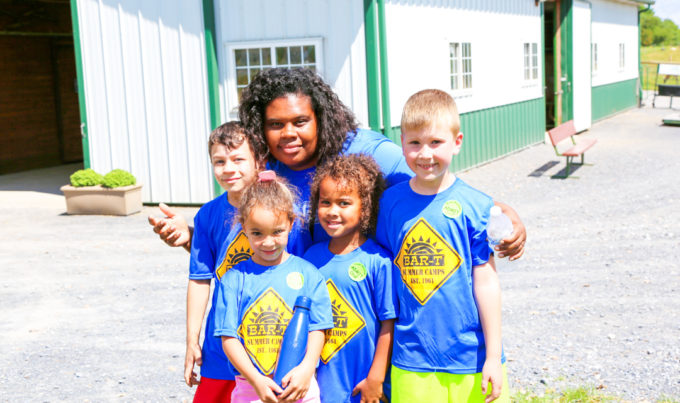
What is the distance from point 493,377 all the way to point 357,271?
578 mm

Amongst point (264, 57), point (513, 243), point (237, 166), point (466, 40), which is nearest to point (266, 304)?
point (237, 166)

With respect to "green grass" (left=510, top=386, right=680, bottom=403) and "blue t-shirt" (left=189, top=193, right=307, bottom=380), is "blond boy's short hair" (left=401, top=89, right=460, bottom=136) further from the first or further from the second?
"green grass" (left=510, top=386, right=680, bottom=403)

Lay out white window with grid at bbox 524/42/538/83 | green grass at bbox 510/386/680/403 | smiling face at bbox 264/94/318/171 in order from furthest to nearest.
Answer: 1. white window with grid at bbox 524/42/538/83
2. green grass at bbox 510/386/680/403
3. smiling face at bbox 264/94/318/171

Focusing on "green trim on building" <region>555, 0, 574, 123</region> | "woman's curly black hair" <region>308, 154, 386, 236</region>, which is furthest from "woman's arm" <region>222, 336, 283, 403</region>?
"green trim on building" <region>555, 0, 574, 123</region>

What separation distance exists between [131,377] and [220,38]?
7.14m

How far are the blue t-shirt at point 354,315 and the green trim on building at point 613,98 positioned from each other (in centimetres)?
2045

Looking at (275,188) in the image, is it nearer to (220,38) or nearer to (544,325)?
(544,325)

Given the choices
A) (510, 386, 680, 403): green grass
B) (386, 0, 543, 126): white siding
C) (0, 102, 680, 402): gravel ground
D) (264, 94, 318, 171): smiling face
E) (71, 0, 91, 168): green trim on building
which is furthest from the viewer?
(386, 0, 543, 126): white siding

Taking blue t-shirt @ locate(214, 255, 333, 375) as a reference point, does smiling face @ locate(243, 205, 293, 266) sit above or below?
above

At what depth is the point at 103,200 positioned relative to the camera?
10898mm

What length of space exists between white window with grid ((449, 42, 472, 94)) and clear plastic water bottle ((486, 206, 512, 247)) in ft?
36.7

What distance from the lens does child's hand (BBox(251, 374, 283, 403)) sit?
252 cm

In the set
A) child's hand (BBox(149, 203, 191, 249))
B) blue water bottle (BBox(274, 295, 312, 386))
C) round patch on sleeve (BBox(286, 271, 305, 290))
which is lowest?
blue water bottle (BBox(274, 295, 312, 386))

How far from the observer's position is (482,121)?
14.5 meters
